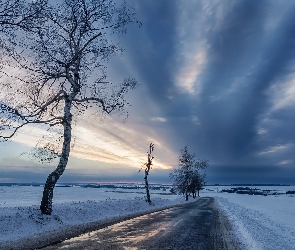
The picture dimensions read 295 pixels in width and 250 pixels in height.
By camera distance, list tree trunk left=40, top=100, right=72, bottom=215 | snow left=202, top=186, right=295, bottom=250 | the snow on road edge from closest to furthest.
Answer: the snow on road edge < snow left=202, top=186, right=295, bottom=250 < tree trunk left=40, top=100, right=72, bottom=215

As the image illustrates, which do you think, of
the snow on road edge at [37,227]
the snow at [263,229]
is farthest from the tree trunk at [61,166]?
the snow at [263,229]

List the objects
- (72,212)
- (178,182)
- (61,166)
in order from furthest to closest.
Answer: (178,182) → (72,212) → (61,166)

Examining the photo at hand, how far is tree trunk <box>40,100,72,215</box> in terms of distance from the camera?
660 inches

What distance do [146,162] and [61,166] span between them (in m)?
29.1

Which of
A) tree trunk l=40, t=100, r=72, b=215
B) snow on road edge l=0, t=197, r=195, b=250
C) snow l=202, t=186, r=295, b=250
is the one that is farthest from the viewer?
tree trunk l=40, t=100, r=72, b=215

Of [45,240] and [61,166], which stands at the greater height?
[61,166]

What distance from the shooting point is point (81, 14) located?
16.5 m

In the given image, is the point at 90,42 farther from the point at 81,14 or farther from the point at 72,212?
the point at 72,212

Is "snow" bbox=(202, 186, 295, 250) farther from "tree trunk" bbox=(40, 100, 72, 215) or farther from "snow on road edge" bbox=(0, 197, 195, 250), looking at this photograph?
"tree trunk" bbox=(40, 100, 72, 215)

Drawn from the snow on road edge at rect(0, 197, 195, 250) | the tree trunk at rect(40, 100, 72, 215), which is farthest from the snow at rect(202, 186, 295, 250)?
the tree trunk at rect(40, 100, 72, 215)

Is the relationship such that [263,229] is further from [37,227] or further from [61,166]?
[37,227]

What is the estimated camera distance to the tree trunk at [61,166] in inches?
660

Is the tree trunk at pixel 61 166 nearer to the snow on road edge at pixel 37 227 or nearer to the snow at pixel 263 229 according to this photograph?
the snow on road edge at pixel 37 227

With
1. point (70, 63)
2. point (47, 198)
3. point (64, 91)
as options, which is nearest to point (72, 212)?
point (47, 198)
